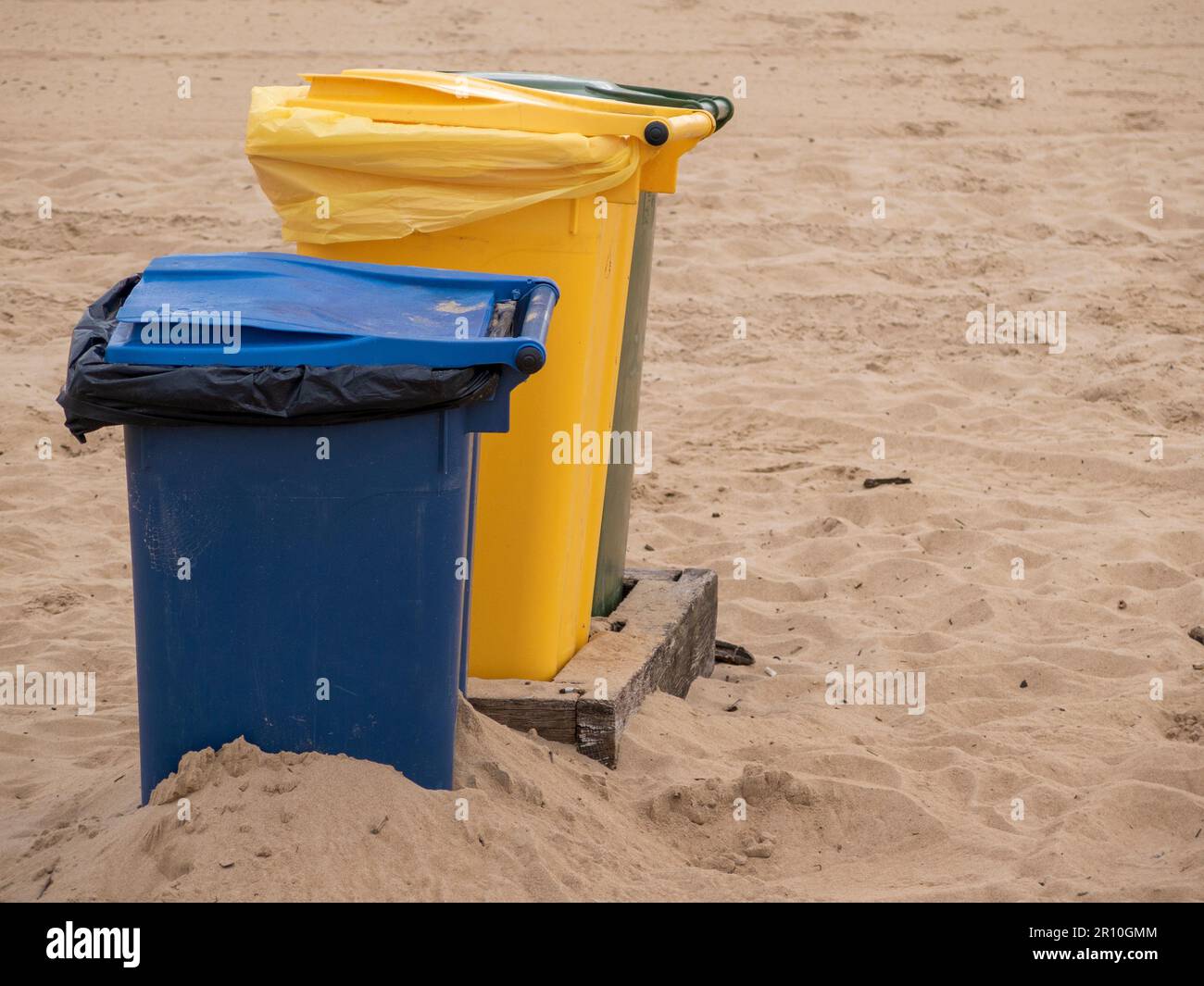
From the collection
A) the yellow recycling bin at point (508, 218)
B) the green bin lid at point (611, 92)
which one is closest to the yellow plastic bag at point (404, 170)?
the yellow recycling bin at point (508, 218)

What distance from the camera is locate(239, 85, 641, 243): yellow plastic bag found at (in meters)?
2.82

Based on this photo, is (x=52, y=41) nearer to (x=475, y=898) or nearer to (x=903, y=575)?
(x=903, y=575)

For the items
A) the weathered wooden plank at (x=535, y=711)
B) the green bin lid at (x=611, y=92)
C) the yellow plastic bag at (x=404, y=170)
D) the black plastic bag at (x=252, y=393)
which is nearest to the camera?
the black plastic bag at (x=252, y=393)

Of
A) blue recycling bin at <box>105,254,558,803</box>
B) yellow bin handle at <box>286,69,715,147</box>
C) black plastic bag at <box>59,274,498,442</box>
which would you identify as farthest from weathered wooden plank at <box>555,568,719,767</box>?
yellow bin handle at <box>286,69,715,147</box>

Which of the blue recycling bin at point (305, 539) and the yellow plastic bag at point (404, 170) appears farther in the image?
the yellow plastic bag at point (404, 170)

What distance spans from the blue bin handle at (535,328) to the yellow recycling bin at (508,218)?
28cm

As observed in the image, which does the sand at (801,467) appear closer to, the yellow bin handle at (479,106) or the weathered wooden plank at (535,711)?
the weathered wooden plank at (535,711)

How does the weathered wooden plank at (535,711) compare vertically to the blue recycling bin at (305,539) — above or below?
below

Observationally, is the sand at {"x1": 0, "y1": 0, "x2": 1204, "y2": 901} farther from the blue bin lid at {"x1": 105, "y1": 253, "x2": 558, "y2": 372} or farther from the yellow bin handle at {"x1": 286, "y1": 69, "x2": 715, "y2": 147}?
the yellow bin handle at {"x1": 286, "y1": 69, "x2": 715, "y2": 147}

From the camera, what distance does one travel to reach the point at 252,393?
7.32 ft

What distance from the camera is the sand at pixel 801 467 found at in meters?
2.59
